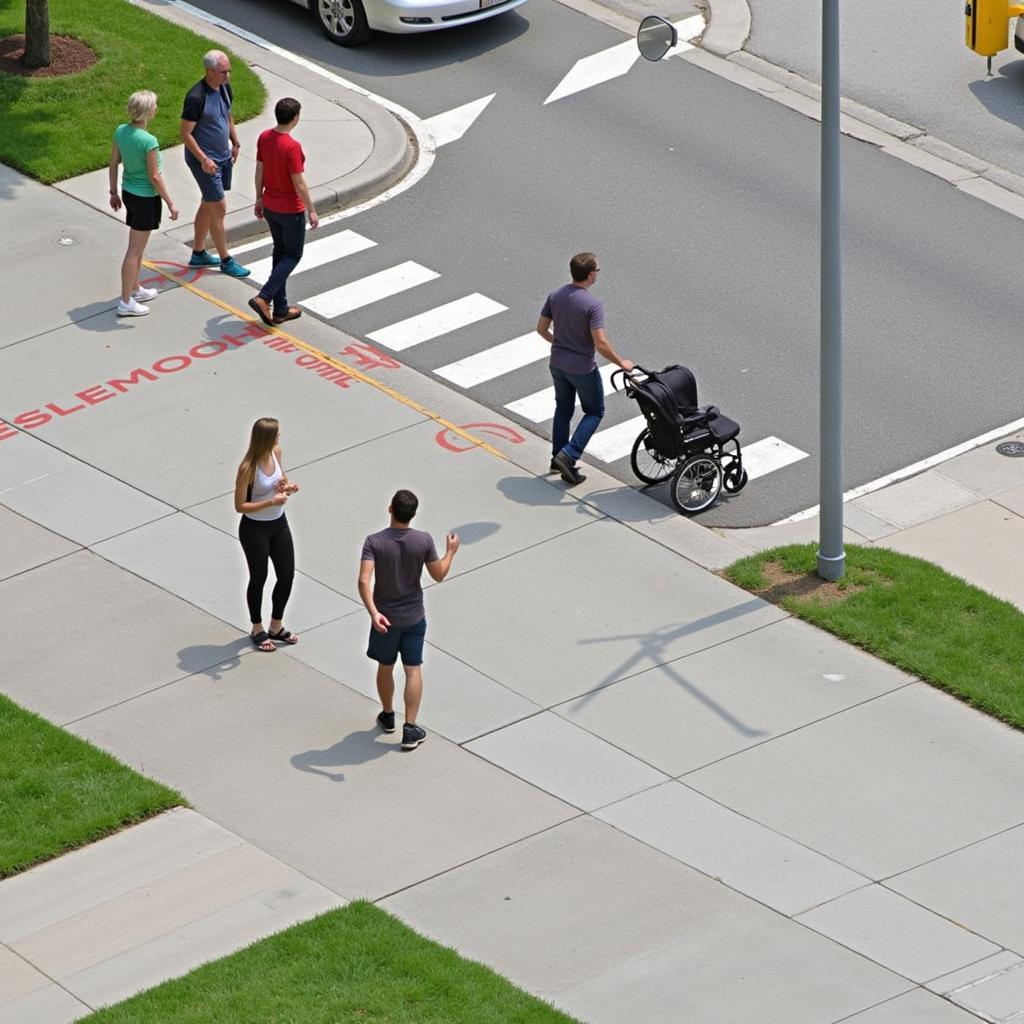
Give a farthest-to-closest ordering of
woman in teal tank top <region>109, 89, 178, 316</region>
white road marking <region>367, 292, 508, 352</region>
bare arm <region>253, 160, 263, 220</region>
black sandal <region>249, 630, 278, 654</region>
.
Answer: white road marking <region>367, 292, 508, 352</region> < bare arm <region>253, 160, 263, 220</region> < woman in teal tank top <region>109, 89, 178, 316</region> < black sandal <region>249, 630, 278, 654</region>

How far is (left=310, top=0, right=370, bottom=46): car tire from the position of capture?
21.8 meters

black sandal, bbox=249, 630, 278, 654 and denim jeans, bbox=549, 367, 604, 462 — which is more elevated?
denim jeans, bbox=549, 367, 604, 462

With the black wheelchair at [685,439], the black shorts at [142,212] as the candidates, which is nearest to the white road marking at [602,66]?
the black shorts at [142,212]

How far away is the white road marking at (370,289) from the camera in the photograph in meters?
17.3

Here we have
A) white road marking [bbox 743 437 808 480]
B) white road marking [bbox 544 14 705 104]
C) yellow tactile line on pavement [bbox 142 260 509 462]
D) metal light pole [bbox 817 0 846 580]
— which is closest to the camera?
metal light pole [bbox 817 0 846 580]

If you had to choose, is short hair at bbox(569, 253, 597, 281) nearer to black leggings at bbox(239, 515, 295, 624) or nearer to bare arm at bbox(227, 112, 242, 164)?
black leggings at bbox(239, 515, 295, 624)

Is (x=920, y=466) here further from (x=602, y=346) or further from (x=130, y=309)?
(x=130, y=309)

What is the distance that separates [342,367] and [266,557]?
13.2 ft

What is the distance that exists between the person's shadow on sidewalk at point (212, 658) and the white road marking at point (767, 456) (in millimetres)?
4262

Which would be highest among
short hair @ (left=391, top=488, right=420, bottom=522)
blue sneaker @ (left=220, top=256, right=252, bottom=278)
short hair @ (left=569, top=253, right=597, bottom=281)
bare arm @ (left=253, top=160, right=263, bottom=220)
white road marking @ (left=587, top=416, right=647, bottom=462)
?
short hair @ (left=569, top=253, right=597, bottom=281)

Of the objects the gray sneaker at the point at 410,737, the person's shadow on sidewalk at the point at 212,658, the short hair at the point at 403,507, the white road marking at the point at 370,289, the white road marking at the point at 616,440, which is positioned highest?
the short hair at the point at 403,507

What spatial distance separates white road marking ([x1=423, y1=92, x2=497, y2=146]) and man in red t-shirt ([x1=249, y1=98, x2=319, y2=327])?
157 inches

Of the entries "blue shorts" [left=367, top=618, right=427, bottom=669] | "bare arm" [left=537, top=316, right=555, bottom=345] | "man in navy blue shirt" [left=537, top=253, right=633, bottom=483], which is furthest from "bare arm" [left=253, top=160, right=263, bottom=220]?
"blue shorts" [left=367, top=618, right=427, bottom=669]

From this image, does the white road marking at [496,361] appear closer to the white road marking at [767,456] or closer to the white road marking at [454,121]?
the white road marking at [767,456]
